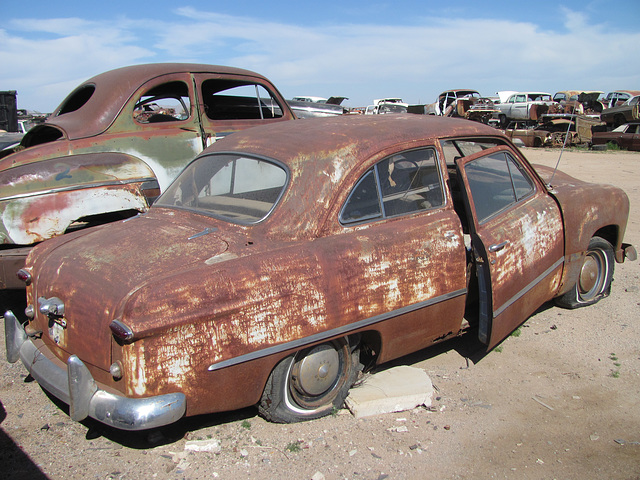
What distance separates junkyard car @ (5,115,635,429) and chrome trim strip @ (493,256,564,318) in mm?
20

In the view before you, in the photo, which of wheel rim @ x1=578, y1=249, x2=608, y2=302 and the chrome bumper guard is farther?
wheel rim @ x1=578, y1=249, x2=608, y2=302

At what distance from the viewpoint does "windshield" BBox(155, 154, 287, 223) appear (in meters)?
3.08

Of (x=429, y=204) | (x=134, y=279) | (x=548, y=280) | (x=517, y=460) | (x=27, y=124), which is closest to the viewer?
(x=134, y=279)

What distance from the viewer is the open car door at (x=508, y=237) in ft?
→ 10.9

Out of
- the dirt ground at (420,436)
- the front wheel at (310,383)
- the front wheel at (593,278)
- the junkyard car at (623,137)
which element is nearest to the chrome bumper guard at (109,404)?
the dirt ground at (420,436)

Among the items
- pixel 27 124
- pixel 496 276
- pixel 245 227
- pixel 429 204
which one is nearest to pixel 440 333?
pixel 496 276

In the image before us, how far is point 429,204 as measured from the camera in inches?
132

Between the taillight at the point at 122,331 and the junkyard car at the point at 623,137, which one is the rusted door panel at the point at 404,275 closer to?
the taillight at the point at 122,331

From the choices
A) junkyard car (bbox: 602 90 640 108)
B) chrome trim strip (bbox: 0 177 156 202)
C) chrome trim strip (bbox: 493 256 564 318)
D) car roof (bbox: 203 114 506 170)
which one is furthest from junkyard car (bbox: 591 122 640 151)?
chrome trim strip (bbox: 0 177 156 202)

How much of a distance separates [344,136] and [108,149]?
260cm

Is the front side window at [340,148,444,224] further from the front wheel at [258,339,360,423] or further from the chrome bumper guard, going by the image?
the chrome bumper guard

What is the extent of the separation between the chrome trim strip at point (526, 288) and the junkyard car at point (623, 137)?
17.7 m

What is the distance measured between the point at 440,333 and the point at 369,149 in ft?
4.16

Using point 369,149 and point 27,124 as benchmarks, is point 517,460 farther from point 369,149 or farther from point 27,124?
point 27,124
